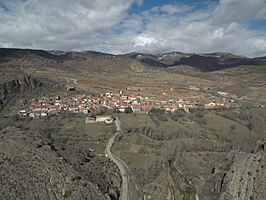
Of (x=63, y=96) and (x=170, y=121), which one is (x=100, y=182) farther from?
(x=63, y=96)

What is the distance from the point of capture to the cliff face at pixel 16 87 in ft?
321

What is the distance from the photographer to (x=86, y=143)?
58594 millimetres

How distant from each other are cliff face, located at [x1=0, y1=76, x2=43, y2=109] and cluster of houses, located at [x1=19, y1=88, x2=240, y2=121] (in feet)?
21.4

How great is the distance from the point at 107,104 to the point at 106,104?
1.35 feet

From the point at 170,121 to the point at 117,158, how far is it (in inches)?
1120

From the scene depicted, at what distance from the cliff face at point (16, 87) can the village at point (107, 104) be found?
18.8 feet

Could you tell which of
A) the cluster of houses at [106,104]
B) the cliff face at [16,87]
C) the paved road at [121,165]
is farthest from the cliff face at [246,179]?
the cliff face at [16,87]

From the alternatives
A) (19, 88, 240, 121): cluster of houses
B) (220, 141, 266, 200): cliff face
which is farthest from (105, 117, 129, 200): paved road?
(19, 88, 240, 121): cluster of houses

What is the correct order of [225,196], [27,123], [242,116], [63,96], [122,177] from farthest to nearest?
[63,96] → [242,116] → [27,123] → [122,177] → [225,196]

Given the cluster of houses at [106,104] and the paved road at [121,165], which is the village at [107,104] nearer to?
the cluster of houses at [106,104]

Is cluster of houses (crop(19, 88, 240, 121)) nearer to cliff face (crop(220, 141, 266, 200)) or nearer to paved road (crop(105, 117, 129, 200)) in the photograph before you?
paved road (crop(105, 117, 129, 200))

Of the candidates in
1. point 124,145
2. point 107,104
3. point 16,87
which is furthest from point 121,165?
point 16,87

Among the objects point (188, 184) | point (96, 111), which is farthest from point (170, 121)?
point (188, 184)

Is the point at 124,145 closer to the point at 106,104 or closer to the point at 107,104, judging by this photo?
the point at 107,104
